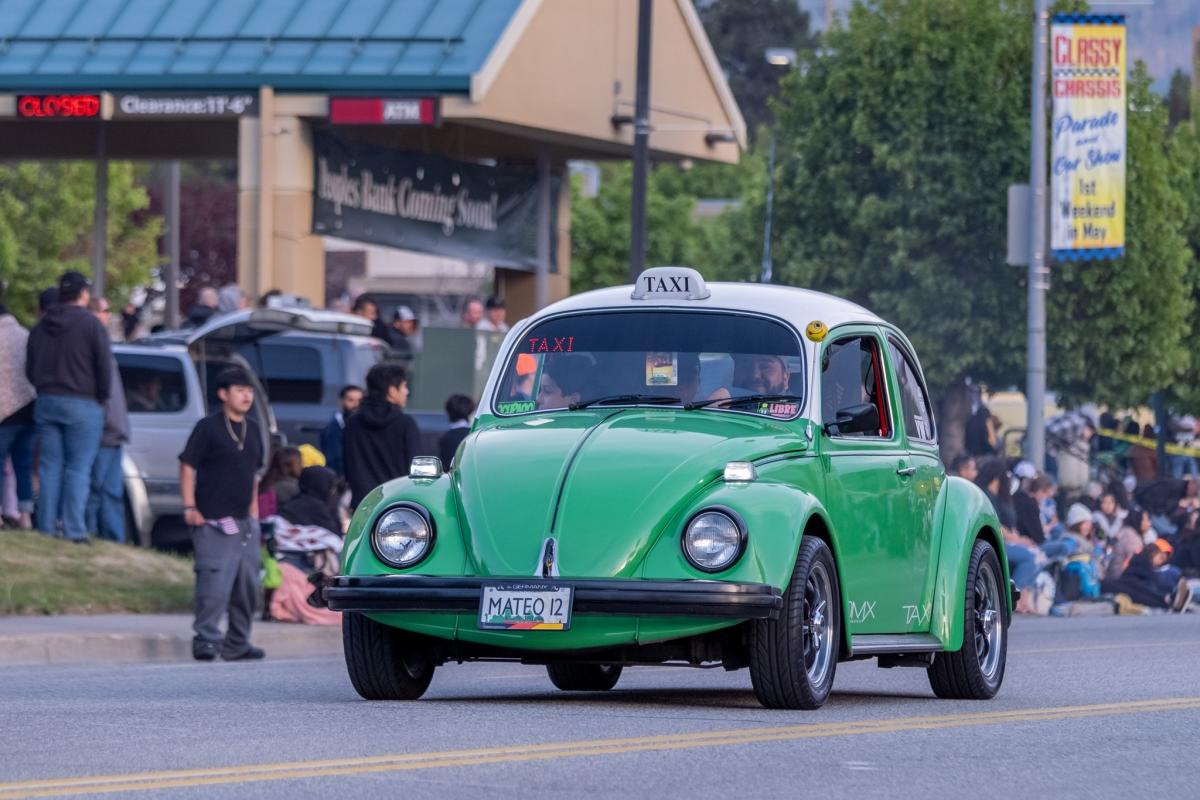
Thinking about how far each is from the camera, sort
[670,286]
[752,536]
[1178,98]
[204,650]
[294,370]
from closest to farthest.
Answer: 1. [752,536]
2. [670,286]
3. [204,650]
4. [294,370]
5. [1178,98]

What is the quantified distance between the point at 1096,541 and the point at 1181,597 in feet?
4.48

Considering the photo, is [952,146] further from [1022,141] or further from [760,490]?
[760,490]

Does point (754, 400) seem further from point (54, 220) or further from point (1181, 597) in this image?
point (54, 220)

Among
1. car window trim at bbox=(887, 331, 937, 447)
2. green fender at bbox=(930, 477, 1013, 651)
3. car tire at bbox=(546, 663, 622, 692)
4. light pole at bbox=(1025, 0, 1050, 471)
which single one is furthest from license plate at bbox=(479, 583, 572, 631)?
light pole at bbox=(1025, 0, 1050, 471)

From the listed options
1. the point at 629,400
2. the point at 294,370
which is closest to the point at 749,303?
the point at 629,400

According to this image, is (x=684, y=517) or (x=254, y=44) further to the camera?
→ (x=254, y=44)

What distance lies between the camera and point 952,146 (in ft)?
128

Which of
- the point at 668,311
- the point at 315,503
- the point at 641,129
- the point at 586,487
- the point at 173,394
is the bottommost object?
the point at 315,503

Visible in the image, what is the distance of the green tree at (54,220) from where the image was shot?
55.8m

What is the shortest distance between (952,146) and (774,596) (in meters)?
30.3

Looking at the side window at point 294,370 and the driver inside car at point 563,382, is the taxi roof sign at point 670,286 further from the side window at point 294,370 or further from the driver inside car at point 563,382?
the side window at point 294,370

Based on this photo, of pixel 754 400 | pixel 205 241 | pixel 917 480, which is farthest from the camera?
pixel 205 241

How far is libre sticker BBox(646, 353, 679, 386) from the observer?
10.9m

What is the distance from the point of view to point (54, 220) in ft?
185
